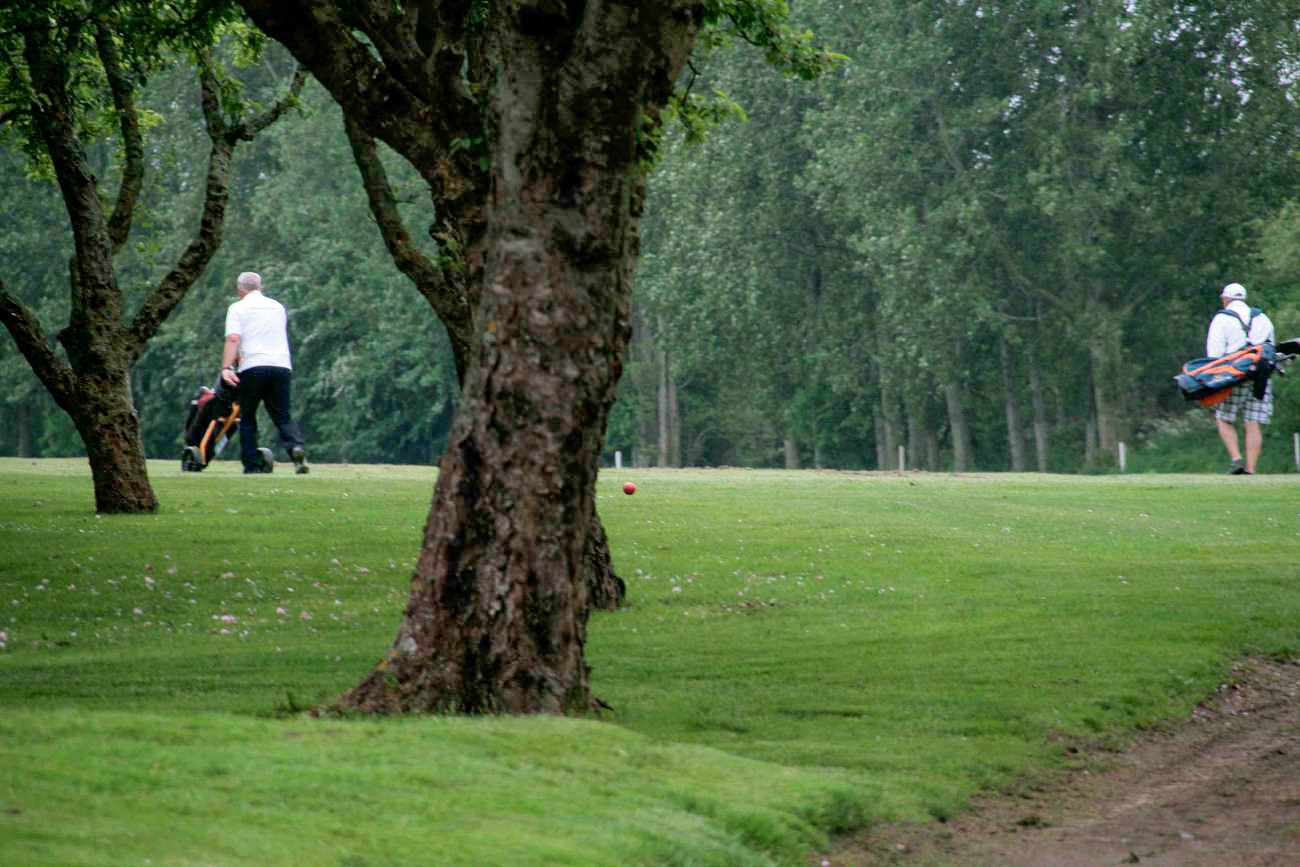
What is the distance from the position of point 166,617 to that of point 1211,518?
1483cm

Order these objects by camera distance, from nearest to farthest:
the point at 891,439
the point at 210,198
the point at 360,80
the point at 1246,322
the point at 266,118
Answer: the point at 360,80
the point at 210,198
the point at 266,118
the point at 1246,322
the point at 891,439

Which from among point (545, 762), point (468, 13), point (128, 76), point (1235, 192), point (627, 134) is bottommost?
point (545, 762)

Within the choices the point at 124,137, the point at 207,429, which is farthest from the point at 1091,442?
the point at 124,137

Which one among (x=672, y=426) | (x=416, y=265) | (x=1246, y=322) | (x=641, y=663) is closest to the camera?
(x=641, y=663)

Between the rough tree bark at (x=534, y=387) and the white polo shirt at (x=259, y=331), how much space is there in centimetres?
1408

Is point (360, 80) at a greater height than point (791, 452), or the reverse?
point (360, 80)

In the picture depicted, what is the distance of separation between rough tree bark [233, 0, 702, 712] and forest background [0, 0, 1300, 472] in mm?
37799

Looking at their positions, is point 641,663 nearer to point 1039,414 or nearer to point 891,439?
point 1039,414

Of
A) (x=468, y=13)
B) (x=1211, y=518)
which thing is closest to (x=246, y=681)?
Result: (x=468, y=13)

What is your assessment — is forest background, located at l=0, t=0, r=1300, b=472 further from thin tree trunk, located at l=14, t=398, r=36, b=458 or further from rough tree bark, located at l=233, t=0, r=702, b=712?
rough tree bark, located at l=233, t=0, r=702, b=712

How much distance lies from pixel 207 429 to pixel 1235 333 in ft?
49.2

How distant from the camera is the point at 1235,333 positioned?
24797 mm

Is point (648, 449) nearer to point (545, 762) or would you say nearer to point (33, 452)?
point (33, 452)

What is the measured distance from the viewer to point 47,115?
1998cm
